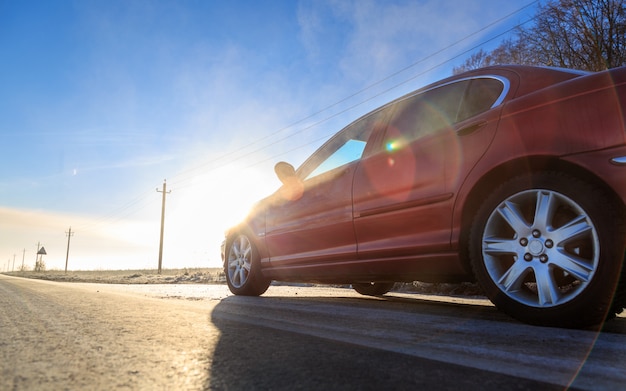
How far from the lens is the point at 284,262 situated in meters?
4.62

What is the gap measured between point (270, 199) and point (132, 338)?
324cm

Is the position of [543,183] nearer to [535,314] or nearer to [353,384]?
[535,314]

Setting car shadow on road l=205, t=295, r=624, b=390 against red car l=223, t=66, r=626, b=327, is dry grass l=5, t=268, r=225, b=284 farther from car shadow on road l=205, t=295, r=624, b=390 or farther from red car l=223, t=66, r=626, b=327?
car shadow on road l=205, t=295, r=624, b=390

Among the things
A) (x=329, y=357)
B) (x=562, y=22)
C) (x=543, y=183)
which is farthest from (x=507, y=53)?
(x=329, y=357)

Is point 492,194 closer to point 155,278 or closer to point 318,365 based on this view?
point 318,365

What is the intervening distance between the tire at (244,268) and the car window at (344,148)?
127cm

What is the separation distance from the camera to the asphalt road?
120cm

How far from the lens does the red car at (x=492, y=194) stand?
2.26m

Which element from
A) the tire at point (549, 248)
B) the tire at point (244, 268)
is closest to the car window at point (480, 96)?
the tire at point (549, 248)

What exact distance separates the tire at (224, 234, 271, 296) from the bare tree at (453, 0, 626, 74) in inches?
648

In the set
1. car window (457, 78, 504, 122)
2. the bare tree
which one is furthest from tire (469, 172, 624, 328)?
the bare tree

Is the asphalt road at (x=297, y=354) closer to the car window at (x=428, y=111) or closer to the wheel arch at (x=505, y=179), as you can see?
the wheel arch at (x=505, y=179)

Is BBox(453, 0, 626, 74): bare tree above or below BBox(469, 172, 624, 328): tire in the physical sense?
above

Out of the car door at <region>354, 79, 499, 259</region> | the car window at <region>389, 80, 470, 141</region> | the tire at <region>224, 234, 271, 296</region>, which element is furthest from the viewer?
the tire at <region>224, 234, 271, 296</region>
